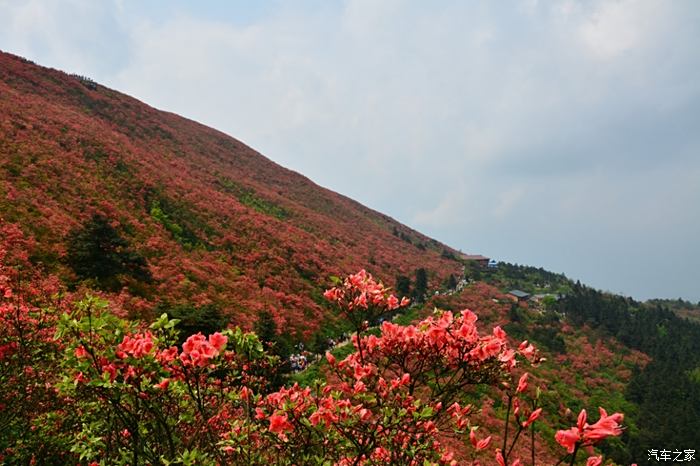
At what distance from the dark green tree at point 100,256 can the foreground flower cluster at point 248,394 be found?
28.9 ft

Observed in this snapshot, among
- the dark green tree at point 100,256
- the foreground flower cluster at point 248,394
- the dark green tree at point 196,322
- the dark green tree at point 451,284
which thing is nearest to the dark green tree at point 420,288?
the dark green tree at point 451,284

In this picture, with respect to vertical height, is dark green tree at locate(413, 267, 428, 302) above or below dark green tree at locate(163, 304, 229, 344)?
above

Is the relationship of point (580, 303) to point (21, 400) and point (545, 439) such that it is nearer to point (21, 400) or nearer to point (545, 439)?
point (545, 439)

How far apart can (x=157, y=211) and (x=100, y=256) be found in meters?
9.10

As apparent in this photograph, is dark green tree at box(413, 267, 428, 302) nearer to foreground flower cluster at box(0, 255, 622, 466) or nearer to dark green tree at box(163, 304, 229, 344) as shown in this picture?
dark green tree at box(163, 304, 229, 344)

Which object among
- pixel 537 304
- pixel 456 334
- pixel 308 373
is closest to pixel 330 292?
pixel 456 334

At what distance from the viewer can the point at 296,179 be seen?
192 feet

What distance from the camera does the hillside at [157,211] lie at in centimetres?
1503

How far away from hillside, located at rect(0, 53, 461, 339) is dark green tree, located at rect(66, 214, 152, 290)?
0.32 metres

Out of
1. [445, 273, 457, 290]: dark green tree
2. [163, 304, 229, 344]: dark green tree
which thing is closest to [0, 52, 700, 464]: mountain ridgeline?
[163, 304, 229, 344]: dark green tree

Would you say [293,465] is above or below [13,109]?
below

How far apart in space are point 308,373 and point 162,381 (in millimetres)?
13364

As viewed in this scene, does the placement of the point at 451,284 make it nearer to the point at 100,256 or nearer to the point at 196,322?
the point at 196,322

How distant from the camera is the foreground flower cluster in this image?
3051 millimetres
